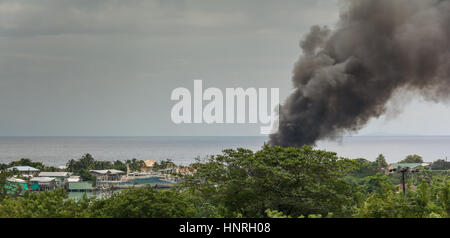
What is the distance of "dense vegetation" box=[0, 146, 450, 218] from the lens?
10.6 m

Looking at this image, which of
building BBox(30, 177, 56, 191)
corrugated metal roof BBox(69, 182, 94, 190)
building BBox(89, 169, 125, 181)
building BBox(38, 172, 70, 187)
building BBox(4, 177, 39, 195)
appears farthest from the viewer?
building BBox(89, 169, 125, 181)

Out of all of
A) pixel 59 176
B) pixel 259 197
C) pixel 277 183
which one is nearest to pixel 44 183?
pixel 59 176

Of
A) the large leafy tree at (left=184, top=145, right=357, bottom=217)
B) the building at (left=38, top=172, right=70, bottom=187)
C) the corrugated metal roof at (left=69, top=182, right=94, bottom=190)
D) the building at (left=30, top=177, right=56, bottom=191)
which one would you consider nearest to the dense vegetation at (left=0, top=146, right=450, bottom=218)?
the large leafy tree at (left=184, top=145, right=357, bottom=217)

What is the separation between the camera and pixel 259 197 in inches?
488

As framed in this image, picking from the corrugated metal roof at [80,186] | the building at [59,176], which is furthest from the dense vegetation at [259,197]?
the building at [59,176]

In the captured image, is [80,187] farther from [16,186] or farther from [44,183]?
[16,186]

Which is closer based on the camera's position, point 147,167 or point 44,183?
point 44,183

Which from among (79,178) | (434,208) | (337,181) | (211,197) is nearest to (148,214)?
(211,197)

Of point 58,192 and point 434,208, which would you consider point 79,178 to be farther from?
point 434,208

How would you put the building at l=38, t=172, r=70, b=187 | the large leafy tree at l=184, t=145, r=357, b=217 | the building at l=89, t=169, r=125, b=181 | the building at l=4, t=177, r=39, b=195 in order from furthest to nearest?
the building at l=89, t=169, r=125, b=181, the building at l=38, t=172, r=70, b=187, the building at l=4, t=177, r=39, b=195, the large leafy tree at l=184, t=145, r=357, b=217

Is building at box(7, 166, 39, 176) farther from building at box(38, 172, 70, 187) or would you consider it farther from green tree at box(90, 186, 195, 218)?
green tree at box(90, 186, 195, 218)

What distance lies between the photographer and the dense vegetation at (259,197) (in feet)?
34.8
